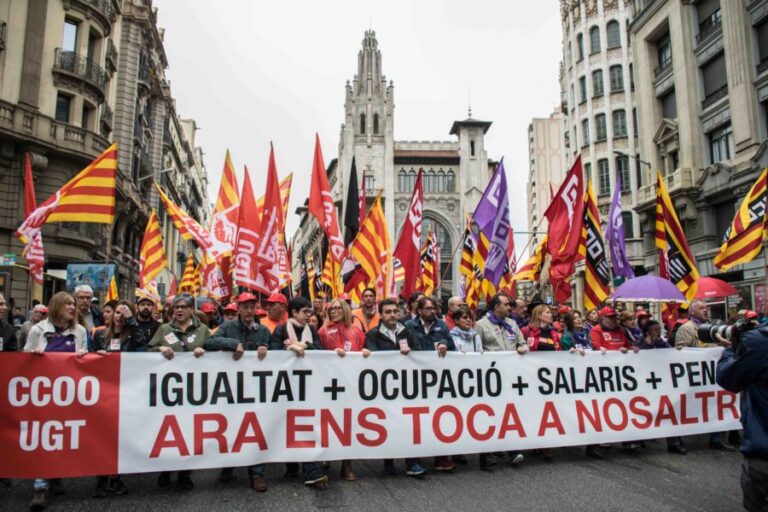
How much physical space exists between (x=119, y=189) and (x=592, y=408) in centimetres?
2612

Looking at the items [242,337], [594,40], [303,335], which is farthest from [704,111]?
[242,337]

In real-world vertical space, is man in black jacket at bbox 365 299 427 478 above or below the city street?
above

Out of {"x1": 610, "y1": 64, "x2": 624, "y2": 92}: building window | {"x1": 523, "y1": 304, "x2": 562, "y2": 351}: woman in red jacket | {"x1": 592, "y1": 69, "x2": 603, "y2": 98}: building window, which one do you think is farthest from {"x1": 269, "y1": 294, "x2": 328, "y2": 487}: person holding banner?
{"x1": 592, "y1": 69, "x2": 603, "y2": 98}: building window

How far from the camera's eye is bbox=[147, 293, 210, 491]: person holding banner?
17.6ft

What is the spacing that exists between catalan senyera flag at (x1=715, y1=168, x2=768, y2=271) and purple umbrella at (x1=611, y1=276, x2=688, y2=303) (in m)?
1.60

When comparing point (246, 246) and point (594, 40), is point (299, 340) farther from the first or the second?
point (594, 40)

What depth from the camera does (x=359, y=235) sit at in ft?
35.1

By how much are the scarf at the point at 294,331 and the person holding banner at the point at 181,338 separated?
869 millimetres

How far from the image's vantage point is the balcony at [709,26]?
2362 centimetres

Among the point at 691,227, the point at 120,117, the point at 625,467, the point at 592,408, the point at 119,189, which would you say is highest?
the point at 120,117

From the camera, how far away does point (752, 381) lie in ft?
10.9

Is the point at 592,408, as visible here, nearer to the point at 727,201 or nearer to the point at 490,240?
the point at 490,240

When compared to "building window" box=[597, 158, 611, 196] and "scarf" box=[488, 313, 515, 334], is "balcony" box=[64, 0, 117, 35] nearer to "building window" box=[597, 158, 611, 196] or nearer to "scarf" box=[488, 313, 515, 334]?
"scarf" box=[488, 313, 515, 334]

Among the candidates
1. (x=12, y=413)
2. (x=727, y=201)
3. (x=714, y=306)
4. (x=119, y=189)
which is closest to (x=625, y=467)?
(x=12, y=413)
